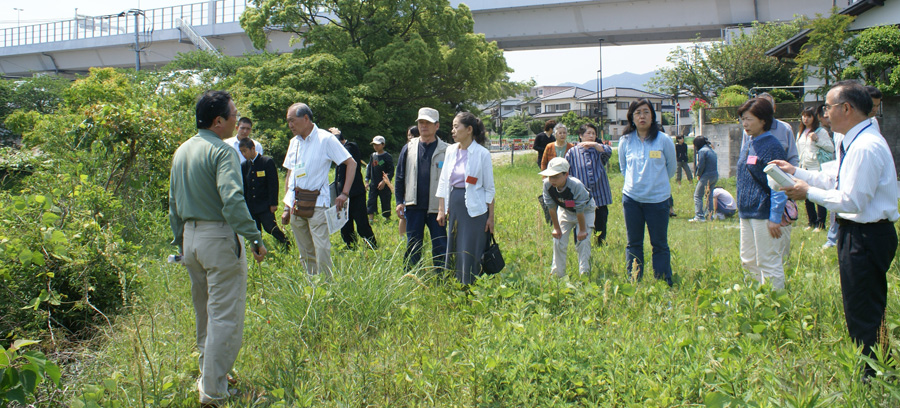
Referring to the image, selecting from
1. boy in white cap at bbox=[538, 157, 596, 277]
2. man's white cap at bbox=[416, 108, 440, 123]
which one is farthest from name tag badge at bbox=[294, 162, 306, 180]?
boy in white cap at bbox=[538, 157, 596, 277]

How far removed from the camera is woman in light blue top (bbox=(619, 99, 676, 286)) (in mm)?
5336

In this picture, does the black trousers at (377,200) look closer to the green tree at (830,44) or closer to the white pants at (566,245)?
the white pants at (566,245)

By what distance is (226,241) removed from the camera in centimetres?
341

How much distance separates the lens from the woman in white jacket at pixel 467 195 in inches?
199

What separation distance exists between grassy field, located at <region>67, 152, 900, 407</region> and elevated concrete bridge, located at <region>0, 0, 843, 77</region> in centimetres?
2435

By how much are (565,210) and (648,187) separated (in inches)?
32.5

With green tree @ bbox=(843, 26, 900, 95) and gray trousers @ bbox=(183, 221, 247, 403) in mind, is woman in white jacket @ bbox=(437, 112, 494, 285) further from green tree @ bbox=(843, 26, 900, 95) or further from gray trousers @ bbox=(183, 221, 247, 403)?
green tree @ bbox=(843, 26, 900, 95)

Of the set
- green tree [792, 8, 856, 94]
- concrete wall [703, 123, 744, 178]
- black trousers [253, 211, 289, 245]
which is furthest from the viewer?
green tree [792, 8, 856, 94]


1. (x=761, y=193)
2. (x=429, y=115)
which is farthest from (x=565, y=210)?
(x=761, y=193)

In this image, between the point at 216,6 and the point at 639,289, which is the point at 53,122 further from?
the point at 216,6

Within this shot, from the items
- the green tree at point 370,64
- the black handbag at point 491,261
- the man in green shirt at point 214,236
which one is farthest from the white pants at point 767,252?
the green tree at point 370,64

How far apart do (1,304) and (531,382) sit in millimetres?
3842

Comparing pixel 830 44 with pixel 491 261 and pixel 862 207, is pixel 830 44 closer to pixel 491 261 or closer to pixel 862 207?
pixel 491 261

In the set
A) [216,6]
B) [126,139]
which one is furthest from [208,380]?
[216,6]
